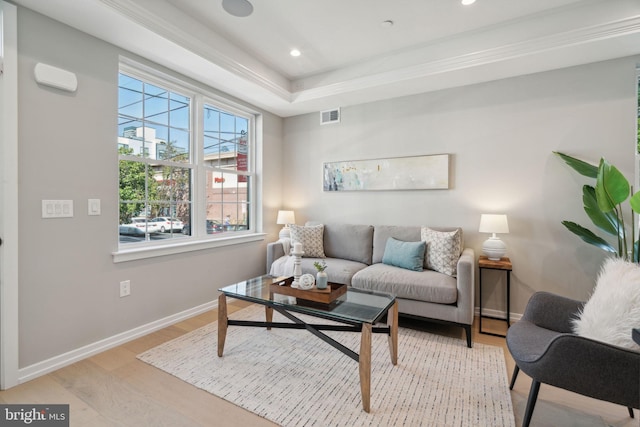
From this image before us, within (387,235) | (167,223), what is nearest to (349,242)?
(387,235)

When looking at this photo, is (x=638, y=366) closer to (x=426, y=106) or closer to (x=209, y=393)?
(x=209, y=393)

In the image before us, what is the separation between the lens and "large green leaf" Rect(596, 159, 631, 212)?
2.27 meters

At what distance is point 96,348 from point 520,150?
424 centimetres

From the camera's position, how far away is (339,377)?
2041 millimetres

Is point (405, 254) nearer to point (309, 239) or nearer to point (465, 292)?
point (465, 292)

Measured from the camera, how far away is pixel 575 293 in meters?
2.85

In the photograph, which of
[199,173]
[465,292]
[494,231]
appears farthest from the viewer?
[199,173]

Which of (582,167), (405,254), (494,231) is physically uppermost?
(582,167)

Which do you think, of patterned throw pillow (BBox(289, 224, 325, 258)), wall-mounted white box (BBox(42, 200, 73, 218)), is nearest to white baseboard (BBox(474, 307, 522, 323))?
patterned throw pillow (BBox(289, 224, 325, 258))

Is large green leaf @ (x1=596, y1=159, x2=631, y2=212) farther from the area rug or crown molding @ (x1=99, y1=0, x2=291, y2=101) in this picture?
crown molding @ (x1=99, y1=0, x2=291, y2=101)

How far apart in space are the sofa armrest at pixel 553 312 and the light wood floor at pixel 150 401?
451mm

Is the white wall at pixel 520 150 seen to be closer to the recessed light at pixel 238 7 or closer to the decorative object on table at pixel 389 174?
the decorative object on table at pixel 389 174

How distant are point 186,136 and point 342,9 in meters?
2.01

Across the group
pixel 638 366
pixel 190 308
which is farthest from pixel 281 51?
pixel 638 366
